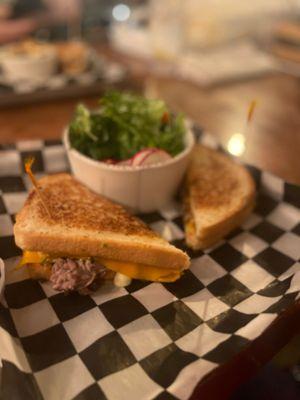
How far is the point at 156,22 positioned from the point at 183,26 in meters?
0.22

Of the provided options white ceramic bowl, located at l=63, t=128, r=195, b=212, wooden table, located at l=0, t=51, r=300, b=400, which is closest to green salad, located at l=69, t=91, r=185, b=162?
white ceramic bowl, located at l=63, t=128, r=195, b=212

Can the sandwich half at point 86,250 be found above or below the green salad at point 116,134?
below

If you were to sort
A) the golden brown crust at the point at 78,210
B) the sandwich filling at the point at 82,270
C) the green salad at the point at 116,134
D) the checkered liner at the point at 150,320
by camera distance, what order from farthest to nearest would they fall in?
1. the green salad at the point at 116,134
2. the golden brown crust at the point at 78,210
3. the sandwich filling at the point at 82,270
4. the checkered liner at the point at 150,320

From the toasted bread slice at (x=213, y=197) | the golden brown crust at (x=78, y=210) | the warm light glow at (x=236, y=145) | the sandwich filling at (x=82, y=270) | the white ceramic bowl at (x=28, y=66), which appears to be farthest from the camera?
the white ceramic bowl at (x=28, y=66)

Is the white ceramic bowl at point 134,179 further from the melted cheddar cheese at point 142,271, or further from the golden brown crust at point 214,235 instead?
the melted cheddar cheese at point 142,271

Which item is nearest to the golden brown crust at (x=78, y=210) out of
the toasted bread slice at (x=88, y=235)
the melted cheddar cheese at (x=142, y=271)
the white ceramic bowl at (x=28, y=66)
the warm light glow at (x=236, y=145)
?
the toasted bread slice at (x=88, y=235)

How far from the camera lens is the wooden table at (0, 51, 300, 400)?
1.87m

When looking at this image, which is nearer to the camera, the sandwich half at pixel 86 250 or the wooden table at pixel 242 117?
the sandwich half at pixel 86 250

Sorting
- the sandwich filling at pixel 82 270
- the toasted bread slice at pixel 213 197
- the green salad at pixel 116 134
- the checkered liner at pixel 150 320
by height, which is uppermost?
the green salad at pixel 116 134

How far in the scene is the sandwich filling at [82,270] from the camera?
1229 mm

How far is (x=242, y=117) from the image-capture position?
7.85ft

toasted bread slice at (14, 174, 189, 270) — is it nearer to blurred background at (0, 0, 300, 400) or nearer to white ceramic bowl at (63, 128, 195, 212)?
white ceramic bowl at (63, 128, 195, 212)

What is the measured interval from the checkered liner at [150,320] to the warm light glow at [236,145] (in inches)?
17.3

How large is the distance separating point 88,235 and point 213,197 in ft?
1.86
